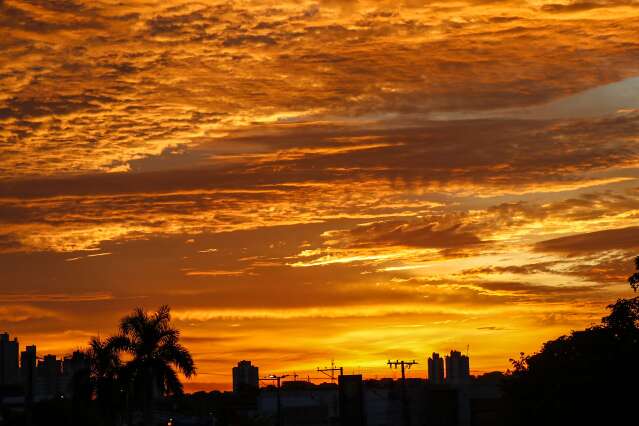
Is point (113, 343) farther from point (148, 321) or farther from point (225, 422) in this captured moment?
point (225, 422)

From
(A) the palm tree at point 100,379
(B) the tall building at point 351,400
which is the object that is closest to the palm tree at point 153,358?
(A) the palm tree at point 100,379

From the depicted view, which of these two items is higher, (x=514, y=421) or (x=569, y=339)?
(x=569, y=339)

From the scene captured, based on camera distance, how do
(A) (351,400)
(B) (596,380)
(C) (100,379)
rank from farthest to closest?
1. (A) (351,400)
2. (C) (100,379)
3. (B) (596,380)

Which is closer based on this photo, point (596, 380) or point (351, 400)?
point (596, 380)

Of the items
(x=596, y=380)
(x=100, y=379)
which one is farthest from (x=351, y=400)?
(x=596, y=380)

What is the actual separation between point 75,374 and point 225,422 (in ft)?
286

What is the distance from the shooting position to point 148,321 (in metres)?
65.1

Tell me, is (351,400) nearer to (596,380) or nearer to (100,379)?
(100,379)

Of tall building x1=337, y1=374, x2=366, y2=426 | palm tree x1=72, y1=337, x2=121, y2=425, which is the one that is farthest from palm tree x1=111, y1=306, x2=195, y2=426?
tall building x1=337, y1=374, x2=366, y2=426

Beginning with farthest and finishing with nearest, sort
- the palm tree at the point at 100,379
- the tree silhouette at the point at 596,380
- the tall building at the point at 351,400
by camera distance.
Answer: the tall building at the point at 351,400, the palm tree at the point at 100,379, the tree silhouette at the point at 596,380

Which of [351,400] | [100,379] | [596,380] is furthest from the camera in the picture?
[351,400]

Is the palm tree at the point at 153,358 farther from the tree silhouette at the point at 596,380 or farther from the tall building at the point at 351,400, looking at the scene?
the tall building at the point at 351,400

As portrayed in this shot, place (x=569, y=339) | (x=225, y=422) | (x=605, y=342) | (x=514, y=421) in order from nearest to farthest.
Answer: (x=605, y=342) → (x=514, y=421) → (x=569, y=339) → (x=225, y=422)

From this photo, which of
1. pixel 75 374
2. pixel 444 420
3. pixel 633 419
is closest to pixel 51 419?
pixel 75 374
